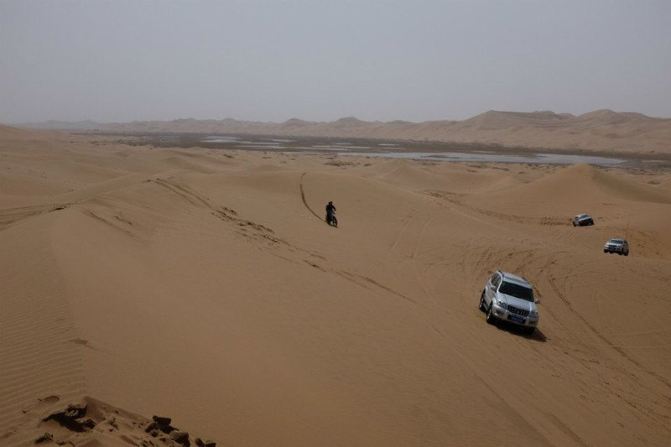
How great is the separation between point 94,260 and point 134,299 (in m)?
2.14

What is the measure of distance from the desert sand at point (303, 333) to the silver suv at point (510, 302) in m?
0.39

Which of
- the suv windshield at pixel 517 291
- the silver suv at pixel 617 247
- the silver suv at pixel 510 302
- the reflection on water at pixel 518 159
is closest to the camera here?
the silver suv at pixel 510 302

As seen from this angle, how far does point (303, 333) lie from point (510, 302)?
6213 mm

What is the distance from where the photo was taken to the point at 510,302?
1276 cm

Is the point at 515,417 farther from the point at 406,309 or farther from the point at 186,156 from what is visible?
the point at 186,156

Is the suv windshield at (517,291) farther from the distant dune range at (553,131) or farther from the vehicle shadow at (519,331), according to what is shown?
the distant dune range at (553,131)

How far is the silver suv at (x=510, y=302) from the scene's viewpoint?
12.5 metres

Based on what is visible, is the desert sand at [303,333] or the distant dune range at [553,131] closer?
the desert sand at [303,333]

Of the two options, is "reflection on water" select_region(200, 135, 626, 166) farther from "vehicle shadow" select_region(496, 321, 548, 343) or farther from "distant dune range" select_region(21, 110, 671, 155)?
"vehicle shadow" select_region(496, 321, 548, 343)

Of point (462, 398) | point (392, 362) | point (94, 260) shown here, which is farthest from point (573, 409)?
point (94, 260)

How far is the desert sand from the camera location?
A: 229 inches

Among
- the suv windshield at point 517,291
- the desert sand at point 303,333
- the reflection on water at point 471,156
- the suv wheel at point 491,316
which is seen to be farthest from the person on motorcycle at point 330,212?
the reflection on water at point 471,156

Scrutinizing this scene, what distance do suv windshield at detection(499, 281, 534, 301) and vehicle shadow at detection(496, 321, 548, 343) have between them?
86 centimetres

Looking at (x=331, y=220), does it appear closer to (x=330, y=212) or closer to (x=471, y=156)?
(x=330, y=212)
